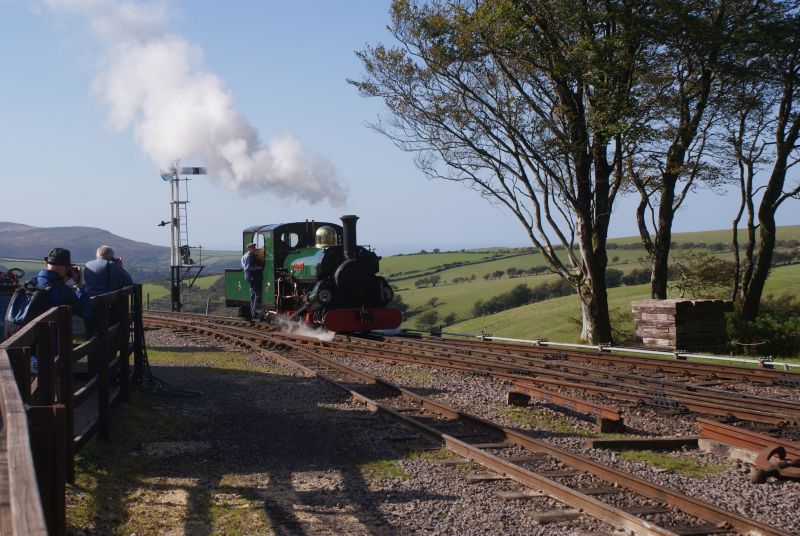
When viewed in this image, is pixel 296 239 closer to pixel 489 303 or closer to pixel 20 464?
pixel 20 464

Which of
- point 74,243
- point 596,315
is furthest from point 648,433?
point 74,243

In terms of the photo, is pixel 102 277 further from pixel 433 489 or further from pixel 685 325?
pixel 685 325

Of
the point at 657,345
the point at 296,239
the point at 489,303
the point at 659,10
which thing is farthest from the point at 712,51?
the point at 489,303

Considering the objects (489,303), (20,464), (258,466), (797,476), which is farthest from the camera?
(489,303)

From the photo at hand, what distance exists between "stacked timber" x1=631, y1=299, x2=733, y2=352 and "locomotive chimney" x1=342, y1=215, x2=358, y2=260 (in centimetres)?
719

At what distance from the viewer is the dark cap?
25.0ft

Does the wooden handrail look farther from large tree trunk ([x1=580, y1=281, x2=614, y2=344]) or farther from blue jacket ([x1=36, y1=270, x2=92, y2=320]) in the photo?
large tree trunk ([x1=580, y1=281, x2=614, y2=344])

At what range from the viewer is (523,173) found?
22.5m

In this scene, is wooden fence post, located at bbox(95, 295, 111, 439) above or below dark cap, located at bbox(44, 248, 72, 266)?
below

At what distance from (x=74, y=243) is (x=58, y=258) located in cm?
13174

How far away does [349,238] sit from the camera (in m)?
19.5

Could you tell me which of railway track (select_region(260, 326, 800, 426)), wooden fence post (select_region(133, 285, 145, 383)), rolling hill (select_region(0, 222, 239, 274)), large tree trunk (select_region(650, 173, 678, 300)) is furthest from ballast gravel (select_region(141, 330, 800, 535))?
rolling hill (select_region(0, 222, 239, 274))

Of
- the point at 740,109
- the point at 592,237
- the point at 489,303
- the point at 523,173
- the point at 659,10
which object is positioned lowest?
the point at 489,303

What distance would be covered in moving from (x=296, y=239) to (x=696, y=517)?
667 inches
